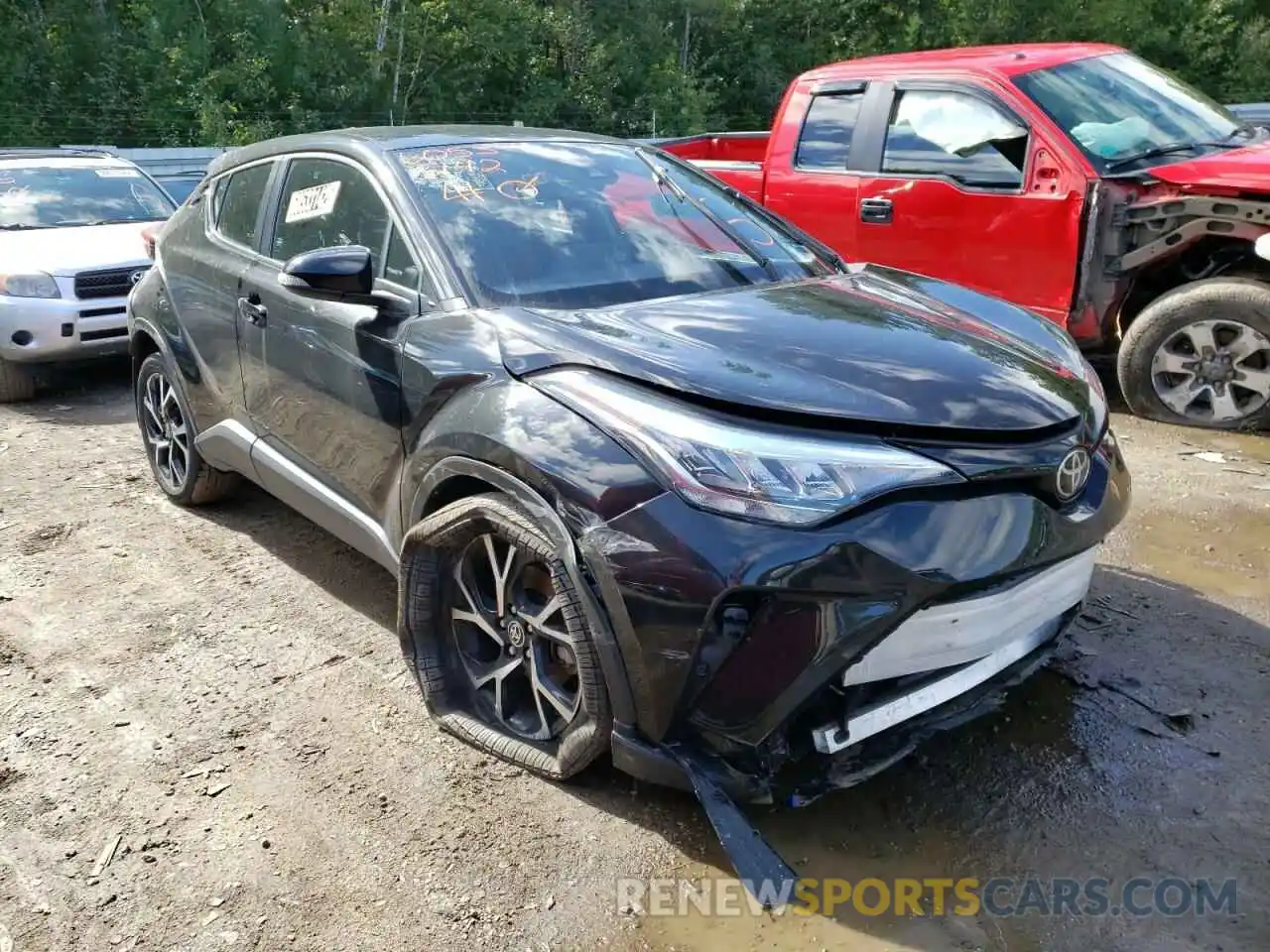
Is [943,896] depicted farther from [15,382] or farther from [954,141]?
[15,382]

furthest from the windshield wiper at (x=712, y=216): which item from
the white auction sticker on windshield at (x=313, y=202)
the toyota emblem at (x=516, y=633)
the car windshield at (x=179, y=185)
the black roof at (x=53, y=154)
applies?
the car windshield at (x=179, y=185)

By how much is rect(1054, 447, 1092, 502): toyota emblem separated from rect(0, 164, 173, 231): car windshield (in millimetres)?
7501

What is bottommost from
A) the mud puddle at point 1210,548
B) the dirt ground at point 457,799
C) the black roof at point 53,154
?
the dirt ground at point 457,799

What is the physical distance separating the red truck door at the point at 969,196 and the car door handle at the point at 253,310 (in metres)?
3.73

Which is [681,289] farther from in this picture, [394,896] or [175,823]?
[175,823]

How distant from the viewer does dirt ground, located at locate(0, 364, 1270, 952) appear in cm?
240

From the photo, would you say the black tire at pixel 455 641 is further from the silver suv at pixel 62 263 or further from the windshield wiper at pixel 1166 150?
the silver suv at pixel 62 263

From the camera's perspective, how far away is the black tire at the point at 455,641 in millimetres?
2512

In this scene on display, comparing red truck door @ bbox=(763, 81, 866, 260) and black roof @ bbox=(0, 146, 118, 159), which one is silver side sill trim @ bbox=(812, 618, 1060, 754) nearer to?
red truck door @ bbox=(763, 81, 866, 260)

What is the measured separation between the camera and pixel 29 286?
685 cm

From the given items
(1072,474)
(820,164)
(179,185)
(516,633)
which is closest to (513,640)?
(516,633)

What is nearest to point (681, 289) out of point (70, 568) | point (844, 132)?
point (70, 568)

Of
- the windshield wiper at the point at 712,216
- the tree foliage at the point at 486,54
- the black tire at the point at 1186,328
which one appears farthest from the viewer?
the tree foliage at the point at 486,54

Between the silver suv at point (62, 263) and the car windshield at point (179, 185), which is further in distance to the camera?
the car windshield at point (179, 185)
